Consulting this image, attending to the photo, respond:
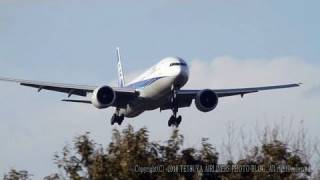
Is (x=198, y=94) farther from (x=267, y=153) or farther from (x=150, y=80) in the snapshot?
(x=267, y=153)

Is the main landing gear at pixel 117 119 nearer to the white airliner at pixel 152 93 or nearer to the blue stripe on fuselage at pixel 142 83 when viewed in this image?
the white airliner at pixel 152 93

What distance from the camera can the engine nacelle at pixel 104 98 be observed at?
5916cm

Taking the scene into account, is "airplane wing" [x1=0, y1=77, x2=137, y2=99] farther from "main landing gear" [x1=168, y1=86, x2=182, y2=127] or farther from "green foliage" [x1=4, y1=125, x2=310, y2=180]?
"green foliage" [x1=4, y1=125, x2=310, y2=180]

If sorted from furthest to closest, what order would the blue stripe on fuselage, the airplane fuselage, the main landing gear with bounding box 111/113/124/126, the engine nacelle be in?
the main landing gear with bounding box 111/113/124/126 < the engine nacelle < the blue stripe on fuselage < the airplane fuselage

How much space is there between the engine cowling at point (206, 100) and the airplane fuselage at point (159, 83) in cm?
281

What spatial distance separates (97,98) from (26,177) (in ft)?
96.9

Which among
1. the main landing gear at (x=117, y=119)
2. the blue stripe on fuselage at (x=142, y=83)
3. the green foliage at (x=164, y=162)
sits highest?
the blue stripe on fuselage at (x=142, y=83)

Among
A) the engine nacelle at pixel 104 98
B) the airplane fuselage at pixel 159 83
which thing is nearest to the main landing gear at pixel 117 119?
the airplane fuselage at pixel 159 83

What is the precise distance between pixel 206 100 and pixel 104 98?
6893 millimetres

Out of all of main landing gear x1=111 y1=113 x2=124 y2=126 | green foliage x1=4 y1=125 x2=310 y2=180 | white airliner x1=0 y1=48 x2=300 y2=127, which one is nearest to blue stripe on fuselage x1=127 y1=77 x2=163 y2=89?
white airliner x1=0 y1=48 x2=300 y2=127

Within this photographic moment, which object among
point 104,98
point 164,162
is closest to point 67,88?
point 104,98

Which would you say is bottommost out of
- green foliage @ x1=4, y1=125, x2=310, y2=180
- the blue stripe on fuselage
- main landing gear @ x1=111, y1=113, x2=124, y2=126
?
green foliage @ x1=4, y1=125, x2=310, y2=180

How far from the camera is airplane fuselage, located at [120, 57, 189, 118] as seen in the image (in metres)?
56.9

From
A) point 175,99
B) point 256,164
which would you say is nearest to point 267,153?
point 256,164
